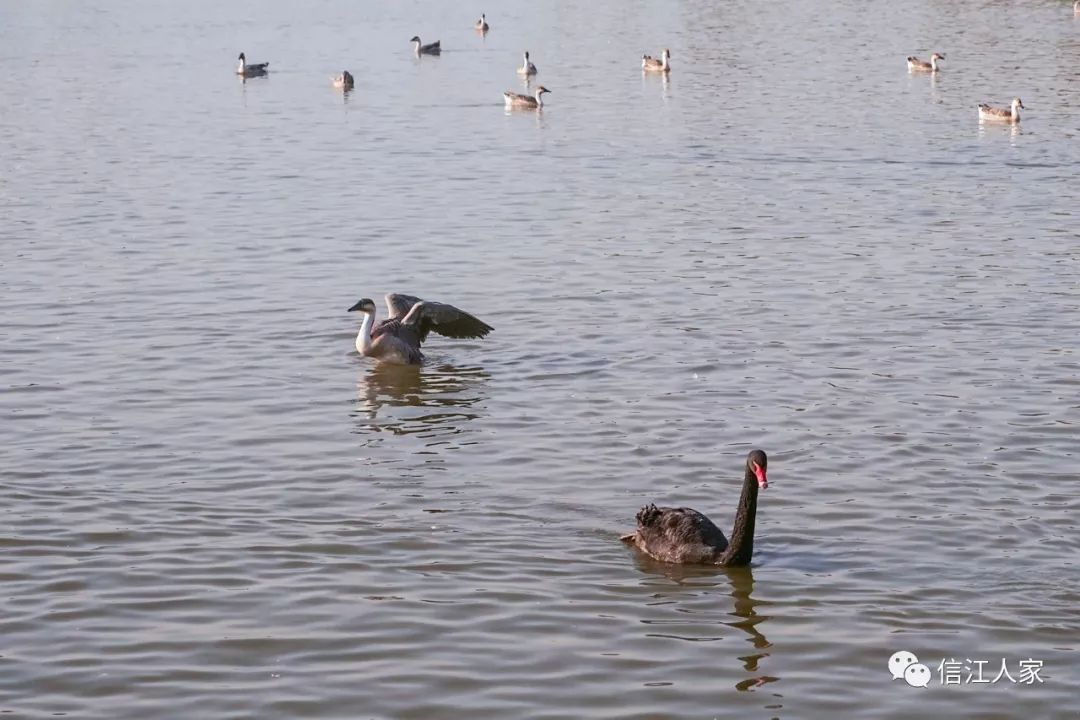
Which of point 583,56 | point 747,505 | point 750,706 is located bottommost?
point 750,706

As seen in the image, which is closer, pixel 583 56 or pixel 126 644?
pixel 126 644

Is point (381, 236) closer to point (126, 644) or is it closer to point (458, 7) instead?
point (126, 644)

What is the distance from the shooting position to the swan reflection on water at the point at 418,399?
16.2 metres

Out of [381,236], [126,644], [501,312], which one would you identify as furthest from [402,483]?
[381,236]

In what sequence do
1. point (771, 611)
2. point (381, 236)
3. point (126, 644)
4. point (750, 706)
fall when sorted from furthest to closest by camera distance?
point (381, 236), point (771, 611), point (126, 644), point (750, 706)

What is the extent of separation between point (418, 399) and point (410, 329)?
1.38 metres

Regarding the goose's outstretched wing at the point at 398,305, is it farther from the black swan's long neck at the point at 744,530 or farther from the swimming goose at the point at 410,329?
the black swan's long neck at the point at 744,530

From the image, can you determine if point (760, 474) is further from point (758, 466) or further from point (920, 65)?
point (920, 65)

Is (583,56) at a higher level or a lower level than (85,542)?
higher

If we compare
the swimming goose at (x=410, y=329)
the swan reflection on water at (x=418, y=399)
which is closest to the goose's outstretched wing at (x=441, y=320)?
the swimming goose at (x=410, y=329)

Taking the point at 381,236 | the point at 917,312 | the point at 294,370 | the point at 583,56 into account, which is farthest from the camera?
the point at 583,56

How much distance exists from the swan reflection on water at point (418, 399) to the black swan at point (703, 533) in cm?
416

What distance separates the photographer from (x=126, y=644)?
10.5m

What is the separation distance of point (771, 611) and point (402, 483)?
4.09 metres
